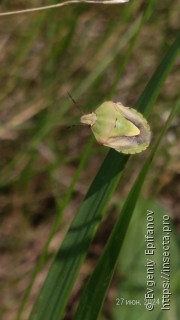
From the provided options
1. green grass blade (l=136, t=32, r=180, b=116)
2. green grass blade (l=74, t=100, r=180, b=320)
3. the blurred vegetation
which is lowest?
green grass blade (l=74, t=100, r=180, b=320)

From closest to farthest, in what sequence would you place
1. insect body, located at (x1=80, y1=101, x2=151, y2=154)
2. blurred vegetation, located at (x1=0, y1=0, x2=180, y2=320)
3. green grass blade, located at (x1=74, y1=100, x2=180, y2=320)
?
green grass blade, located at (x1=74, y1=100, x2=180, y2=320), insect body, located at (x1=80, y1=101, x2=151, y2=154), blurred vegetation, located at (x1=0, y1=0, x2=180, y2=320)

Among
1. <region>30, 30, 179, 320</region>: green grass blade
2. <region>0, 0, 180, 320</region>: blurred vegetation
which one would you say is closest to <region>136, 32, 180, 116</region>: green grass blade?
<region>30, 30, 179, 320</region>: green grass blade

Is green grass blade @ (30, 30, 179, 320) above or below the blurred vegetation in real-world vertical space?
below

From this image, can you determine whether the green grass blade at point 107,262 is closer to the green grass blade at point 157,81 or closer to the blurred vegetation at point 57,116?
the green grass blade at point 157,81

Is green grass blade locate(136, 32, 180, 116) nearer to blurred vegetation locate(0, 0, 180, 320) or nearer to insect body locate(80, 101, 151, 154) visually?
insect body locate(80, 101, 151, 154)

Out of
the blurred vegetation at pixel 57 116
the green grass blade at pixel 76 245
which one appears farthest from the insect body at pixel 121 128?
the blurred vegetation at pixel 57 116

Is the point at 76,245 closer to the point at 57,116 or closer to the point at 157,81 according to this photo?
the point at 157,81

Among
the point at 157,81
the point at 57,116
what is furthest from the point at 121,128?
the point at 57,116
